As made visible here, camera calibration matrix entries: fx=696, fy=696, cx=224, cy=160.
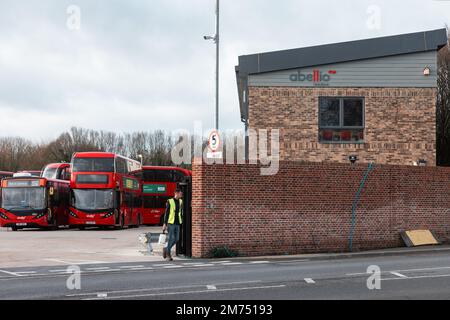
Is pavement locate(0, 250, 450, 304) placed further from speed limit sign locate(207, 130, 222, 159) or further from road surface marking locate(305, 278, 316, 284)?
speed limit sign locate(207, 130, 222, 159)

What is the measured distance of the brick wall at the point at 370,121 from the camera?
87.0 ft

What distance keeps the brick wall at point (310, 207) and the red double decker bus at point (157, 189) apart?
81.8 feet

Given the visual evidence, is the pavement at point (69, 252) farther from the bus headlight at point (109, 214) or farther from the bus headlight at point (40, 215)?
the bus headlight at point (40, 215)

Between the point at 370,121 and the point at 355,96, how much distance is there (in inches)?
44.1

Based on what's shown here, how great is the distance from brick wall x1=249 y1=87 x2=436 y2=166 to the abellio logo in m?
0.35

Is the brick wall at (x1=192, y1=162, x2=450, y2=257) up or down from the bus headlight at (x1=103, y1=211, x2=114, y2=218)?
up

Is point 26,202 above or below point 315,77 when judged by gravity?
below

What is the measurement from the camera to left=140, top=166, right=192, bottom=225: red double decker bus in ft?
150

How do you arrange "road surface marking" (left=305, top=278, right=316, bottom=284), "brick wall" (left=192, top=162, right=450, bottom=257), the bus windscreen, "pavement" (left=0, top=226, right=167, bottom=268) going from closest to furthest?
1. "road surface marking" (left=305, top=278, right=316, bottom=284)
2. "pavement" (left=0, top=226, right=167, bottom=268)
3. "brick wall" (left=192, top=162, right=450, bottom=257)
4. the bus windscreen

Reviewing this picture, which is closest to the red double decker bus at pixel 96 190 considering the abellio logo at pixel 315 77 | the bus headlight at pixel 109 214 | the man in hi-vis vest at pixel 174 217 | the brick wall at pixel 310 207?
the bus headlight at pixel 109 214

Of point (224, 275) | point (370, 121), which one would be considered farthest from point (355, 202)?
point (224, 275)

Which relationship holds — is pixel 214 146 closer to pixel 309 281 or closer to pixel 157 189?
pixel 309 281

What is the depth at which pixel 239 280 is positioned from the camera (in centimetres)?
1335

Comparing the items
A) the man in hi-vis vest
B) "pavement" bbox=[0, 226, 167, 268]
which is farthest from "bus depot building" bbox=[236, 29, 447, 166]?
the man in hi-vis vest
